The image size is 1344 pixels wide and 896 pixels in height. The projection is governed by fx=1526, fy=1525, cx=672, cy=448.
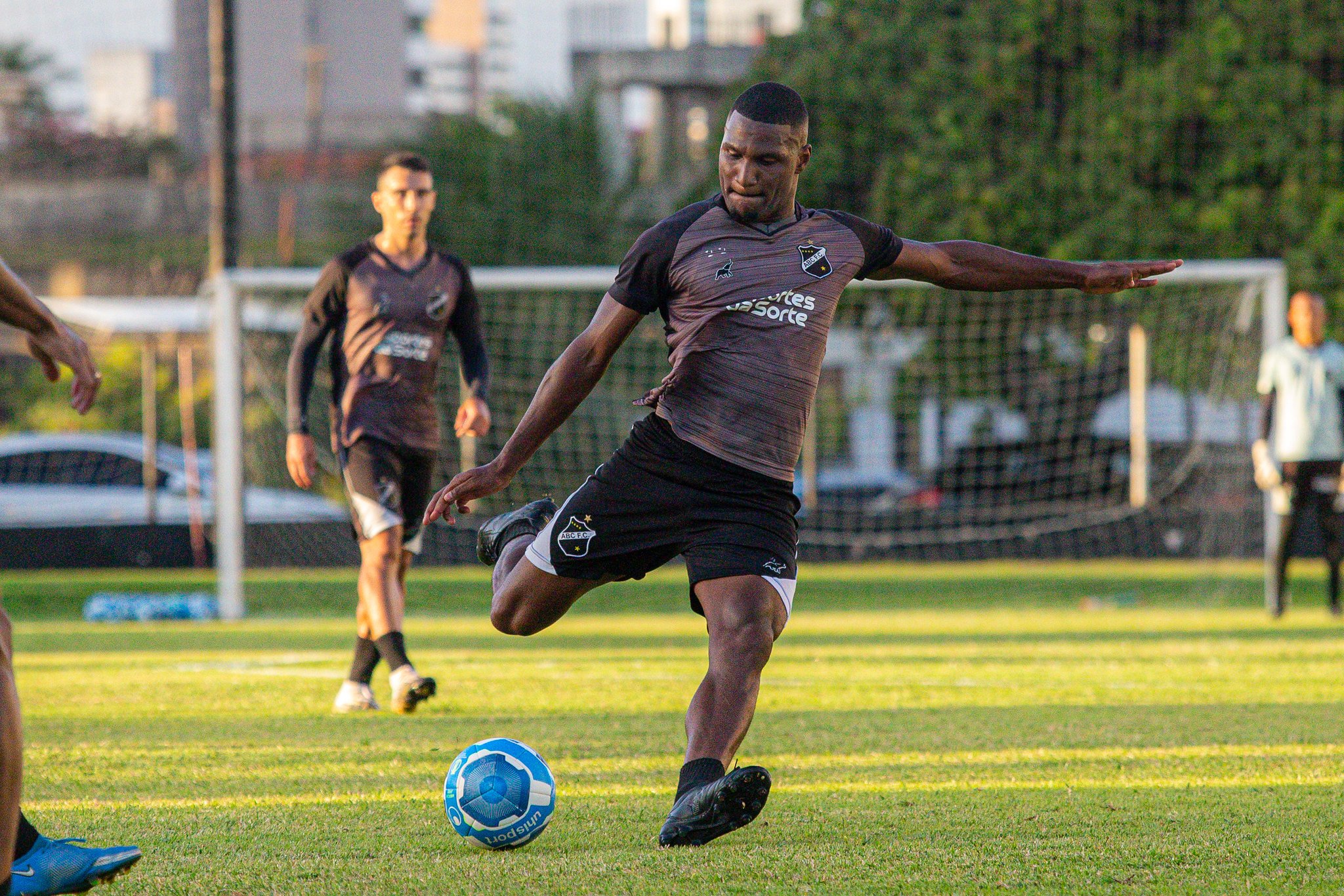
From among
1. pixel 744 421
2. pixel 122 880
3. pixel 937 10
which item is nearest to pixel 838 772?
pixel 744 421

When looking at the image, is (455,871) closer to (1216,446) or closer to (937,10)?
(1216,446)

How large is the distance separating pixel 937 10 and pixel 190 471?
11.6m

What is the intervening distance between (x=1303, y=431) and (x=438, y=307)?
6.97m

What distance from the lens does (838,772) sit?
514 centimetres

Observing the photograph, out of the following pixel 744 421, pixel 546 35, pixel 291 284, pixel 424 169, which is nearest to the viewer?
pixel 744 421

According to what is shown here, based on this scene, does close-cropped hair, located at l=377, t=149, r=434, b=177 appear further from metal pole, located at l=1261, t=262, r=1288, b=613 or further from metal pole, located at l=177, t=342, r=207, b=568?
metal pole, located at l=177, t=342, r=207, b=568

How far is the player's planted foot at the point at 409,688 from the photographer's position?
6.29 m

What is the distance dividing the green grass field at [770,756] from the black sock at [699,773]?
172mm

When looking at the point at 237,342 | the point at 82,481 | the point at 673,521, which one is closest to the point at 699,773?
the point at 673,521

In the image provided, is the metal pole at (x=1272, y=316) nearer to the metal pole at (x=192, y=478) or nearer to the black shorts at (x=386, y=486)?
the black shorts at (x=386, y=486)

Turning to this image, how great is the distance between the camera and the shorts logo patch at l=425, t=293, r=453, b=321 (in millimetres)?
6988

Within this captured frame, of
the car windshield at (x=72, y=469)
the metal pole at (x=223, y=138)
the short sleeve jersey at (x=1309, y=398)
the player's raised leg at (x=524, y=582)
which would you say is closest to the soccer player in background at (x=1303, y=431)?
the short sleeve jersey at (x=1309, y=398)

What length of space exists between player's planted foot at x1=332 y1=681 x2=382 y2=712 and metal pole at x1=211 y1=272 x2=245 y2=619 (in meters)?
5.75

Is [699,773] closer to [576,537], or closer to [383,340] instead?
[576,537]
